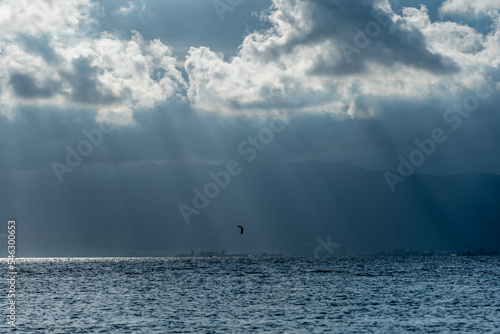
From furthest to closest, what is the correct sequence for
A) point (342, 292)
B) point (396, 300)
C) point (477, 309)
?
point (342, 292), point (396, 300), point (477, 309)

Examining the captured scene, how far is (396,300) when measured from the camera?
96000 millimetres

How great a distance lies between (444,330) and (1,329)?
45500 mm

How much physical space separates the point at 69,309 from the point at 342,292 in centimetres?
4934

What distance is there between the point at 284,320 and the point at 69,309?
1250 inches

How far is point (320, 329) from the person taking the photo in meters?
64.8

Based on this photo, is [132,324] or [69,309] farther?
[69,309]

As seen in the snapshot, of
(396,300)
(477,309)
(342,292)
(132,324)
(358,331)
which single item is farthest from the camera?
(342,292)

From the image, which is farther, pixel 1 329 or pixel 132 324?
pixel 132 324

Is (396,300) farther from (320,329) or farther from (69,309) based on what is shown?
(69,309)

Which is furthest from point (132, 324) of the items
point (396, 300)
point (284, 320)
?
point (396, 300)

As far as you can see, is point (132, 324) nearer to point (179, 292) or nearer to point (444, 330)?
point (444, 330)

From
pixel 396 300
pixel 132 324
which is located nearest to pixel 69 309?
pixel 132 324

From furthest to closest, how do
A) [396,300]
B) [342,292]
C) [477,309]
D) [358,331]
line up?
1. [342,292]
2. [396,300]
3. [477,309]
4. [358,331]

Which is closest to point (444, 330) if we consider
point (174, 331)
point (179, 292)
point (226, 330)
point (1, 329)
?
point (226, 330)
